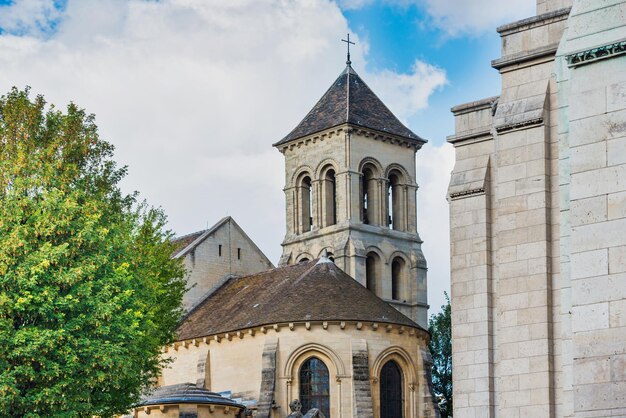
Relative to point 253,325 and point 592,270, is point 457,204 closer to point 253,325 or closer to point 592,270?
point 592,270

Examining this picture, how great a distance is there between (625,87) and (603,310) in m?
2.56

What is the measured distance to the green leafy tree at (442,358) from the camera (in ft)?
222

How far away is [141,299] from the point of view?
36375 millimetres

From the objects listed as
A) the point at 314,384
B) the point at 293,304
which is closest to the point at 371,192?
the point at 293,304

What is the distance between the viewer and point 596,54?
15.2 metres

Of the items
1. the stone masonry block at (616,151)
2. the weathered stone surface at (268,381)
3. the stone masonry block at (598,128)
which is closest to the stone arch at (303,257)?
the weathered stone surface at (268,381)

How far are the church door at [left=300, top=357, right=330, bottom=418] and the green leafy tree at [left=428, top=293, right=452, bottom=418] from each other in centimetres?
1406

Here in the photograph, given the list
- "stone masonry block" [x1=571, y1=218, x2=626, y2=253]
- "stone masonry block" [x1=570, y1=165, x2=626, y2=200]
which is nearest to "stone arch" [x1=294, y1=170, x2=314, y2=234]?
"stone masonry block" [x1=570, y1=165, x2=626, y2=200]

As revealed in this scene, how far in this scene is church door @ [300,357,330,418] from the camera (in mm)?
54188

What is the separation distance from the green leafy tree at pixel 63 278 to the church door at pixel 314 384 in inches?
688

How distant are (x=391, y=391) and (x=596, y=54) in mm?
41311

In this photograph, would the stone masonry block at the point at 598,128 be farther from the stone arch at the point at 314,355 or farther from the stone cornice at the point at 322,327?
the stone arch at the point at 314,355

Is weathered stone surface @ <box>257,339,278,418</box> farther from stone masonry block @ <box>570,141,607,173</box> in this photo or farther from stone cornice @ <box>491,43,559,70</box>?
stone masonry block @ <box>570,141,607,173</box>

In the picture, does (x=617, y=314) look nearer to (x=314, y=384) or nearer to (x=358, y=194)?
(x=314, y=384)
